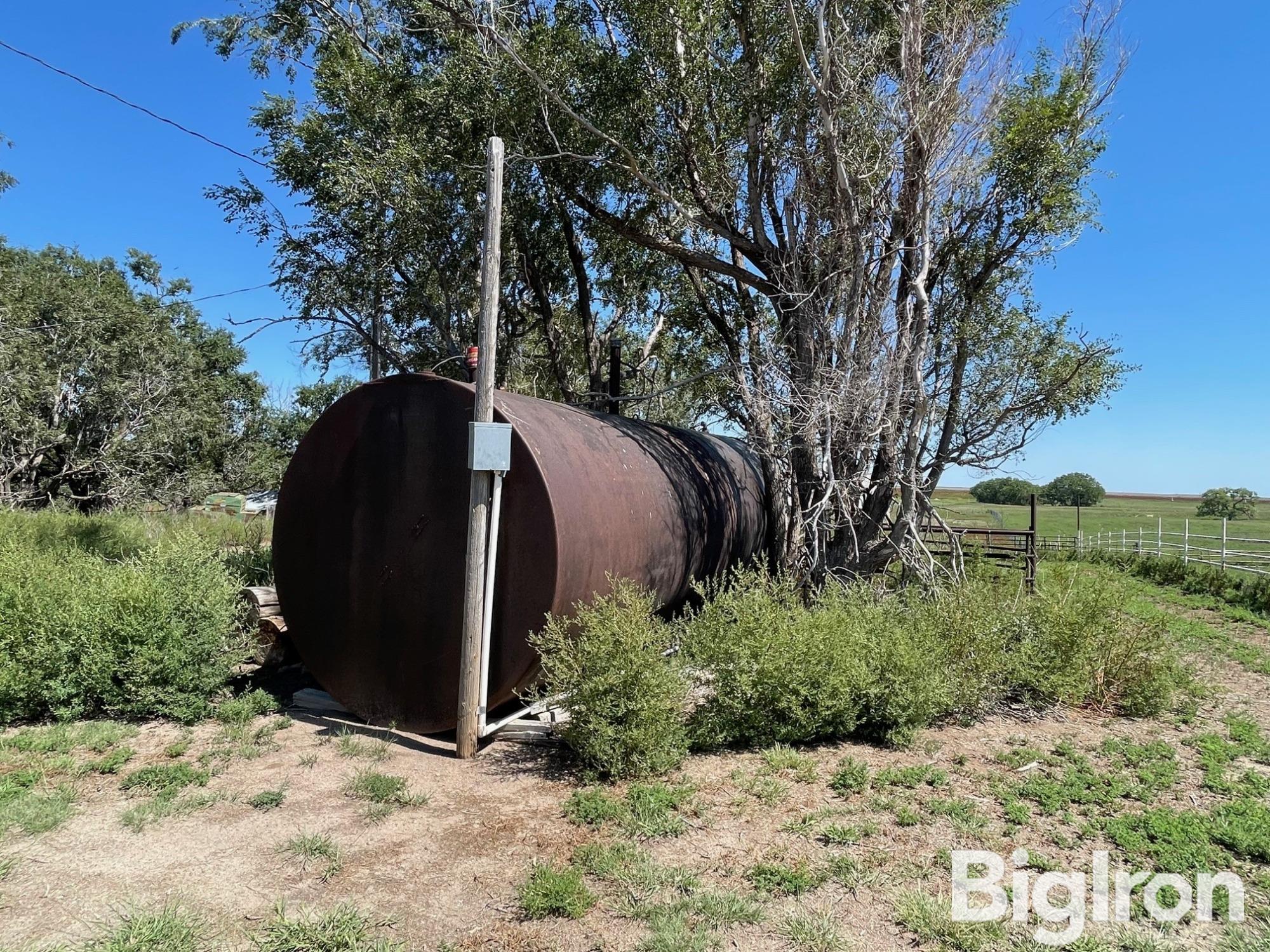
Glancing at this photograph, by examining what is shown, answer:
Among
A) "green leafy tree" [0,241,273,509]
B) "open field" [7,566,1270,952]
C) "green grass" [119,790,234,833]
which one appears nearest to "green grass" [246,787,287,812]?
"open field" [7,566,1270,952]

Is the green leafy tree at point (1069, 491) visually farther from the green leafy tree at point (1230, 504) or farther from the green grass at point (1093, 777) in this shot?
the green grass at point (1093, 777)

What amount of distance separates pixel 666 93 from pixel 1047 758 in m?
8.42

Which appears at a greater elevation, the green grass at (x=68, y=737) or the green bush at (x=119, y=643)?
the green bush at (x=119, y=643)

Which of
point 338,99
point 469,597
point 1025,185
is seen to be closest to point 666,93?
point 1025,185

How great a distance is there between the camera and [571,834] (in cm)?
418

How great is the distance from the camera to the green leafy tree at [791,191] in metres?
8.33

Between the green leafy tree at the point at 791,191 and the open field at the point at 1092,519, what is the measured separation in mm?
1569

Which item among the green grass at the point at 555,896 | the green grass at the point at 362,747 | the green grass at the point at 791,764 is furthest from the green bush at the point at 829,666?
the green grass at the point at 362,747

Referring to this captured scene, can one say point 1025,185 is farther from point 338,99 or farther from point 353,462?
point 338,99

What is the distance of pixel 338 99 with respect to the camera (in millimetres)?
11602

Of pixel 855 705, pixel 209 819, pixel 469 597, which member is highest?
pixel 469 597

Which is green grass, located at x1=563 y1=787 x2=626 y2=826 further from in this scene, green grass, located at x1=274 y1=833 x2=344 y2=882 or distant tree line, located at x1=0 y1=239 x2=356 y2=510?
distant tree line, located at x1=0 y1=239 x2=356 y2=510

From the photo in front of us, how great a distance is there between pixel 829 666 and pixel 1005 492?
1373 cm
